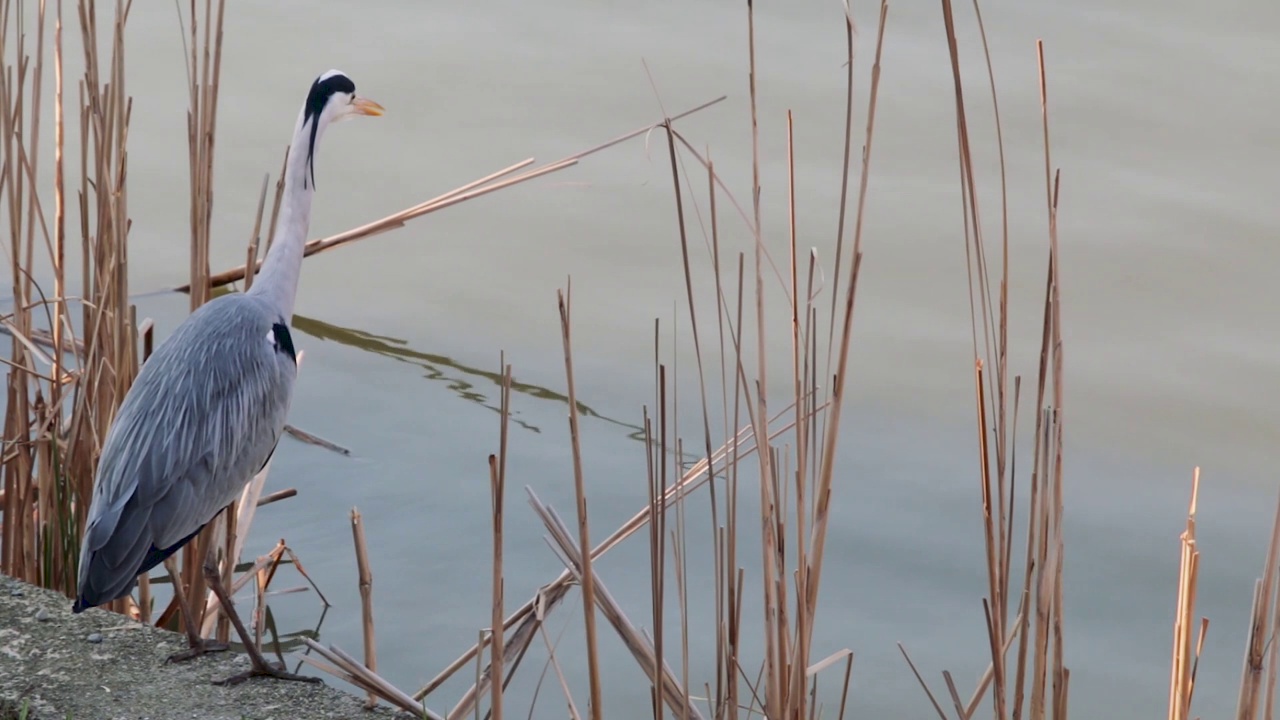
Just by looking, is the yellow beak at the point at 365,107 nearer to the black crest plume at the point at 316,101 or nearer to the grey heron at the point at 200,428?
the black crest plume at the point at 316,101

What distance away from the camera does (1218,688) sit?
3.41 metres

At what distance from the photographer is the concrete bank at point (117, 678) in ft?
7.29

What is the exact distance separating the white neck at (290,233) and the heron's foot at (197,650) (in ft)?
2.56

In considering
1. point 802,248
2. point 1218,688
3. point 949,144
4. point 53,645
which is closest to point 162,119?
point 802,248

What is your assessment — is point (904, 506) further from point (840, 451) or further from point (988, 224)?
point (988, 224)

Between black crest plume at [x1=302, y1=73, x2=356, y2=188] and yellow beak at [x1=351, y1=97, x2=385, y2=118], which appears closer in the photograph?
black crest plume at [x1=302, y1=73, x2=356, y2=188]

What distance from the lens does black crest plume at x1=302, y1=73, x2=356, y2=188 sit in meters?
3.06

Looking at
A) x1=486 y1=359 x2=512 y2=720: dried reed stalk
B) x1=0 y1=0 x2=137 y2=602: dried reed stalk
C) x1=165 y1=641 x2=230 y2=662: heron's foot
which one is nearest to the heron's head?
x1=0 y1=0 x2=137 y2=602: dried reed stalk

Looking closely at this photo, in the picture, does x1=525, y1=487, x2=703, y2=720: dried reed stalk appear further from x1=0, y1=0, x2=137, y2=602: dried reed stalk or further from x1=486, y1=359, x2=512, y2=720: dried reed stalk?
x1=0, y1=0, x2=137, y2=602: dried reed stalk

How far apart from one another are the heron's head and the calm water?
1107 millimetres

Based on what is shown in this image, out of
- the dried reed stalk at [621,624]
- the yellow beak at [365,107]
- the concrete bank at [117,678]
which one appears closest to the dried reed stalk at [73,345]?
the concrete bank at [117,678]

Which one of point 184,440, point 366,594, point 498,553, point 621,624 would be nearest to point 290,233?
point 184,440

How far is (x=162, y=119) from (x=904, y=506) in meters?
3.14

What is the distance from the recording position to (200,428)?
8.75 feet
